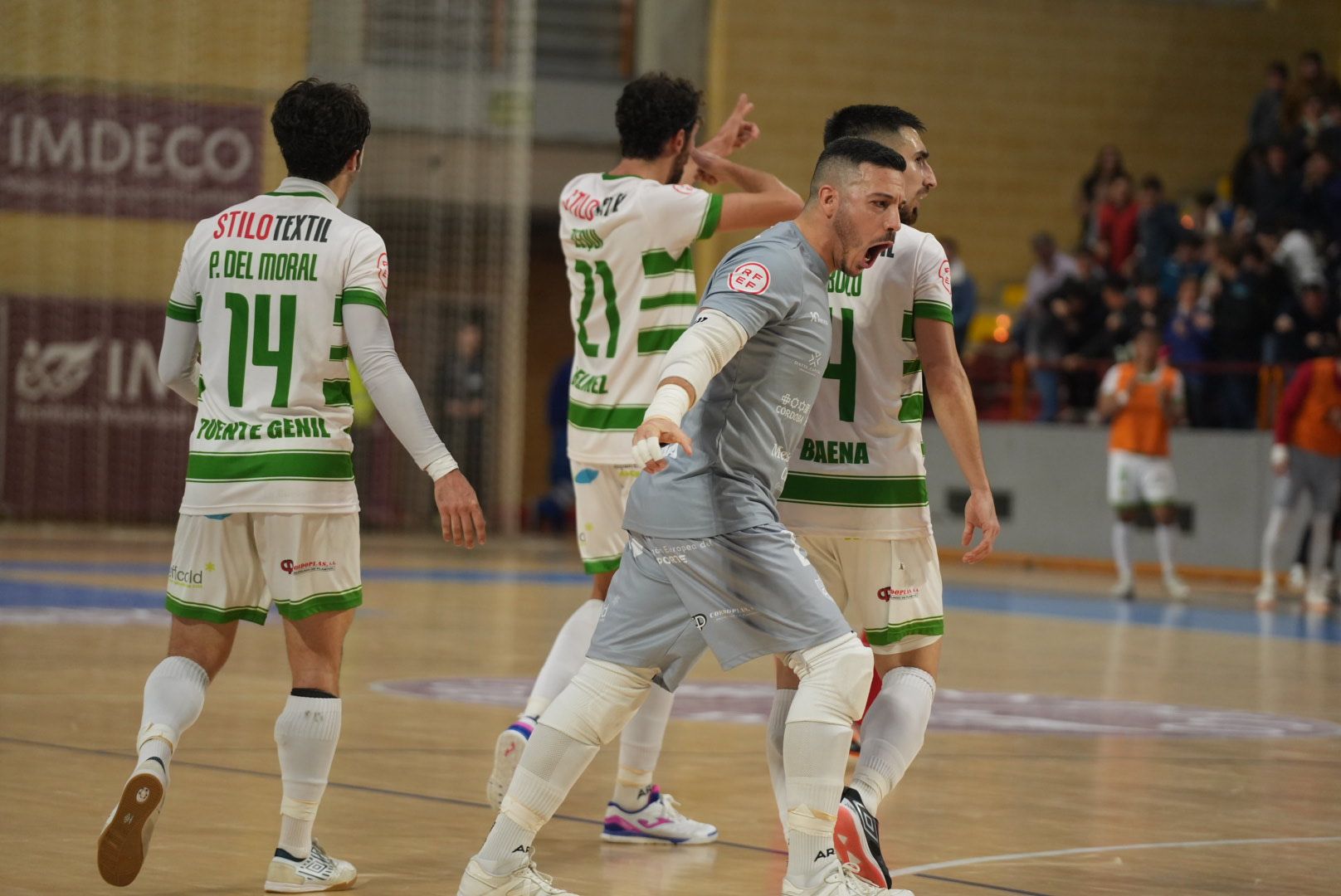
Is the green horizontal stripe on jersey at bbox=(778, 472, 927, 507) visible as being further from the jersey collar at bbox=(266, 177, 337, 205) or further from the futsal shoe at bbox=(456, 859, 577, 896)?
the jersey collar at bbox=(266, 177, 337, 205)

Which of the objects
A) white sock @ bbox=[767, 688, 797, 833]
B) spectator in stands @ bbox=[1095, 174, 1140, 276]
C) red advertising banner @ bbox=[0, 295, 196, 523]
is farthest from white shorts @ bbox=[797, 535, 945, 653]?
red advertising banner @ bbox=[0, 295, 196, 523]

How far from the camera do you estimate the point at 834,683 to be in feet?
15.1

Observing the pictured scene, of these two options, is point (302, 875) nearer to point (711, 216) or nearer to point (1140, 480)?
point (711, 216)

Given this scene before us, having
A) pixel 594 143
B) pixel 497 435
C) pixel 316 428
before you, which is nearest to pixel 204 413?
pixel 316 428

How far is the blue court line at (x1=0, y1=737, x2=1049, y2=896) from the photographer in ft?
17.9

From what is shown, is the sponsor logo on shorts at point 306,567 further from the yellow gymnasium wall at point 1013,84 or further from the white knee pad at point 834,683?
the yellow gymnasium wall at point 1013,84

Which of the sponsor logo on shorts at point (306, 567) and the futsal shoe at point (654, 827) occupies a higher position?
the sponsor logo on shorts at point (306, 567)

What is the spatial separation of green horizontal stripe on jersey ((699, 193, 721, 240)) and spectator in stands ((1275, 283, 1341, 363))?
13154 millimetres

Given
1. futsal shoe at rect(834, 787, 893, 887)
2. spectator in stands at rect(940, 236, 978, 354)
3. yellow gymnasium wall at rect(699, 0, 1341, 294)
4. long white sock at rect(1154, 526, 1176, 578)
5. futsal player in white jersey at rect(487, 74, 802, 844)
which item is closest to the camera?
futsal shoe at rect(834, 787, 893, 887)

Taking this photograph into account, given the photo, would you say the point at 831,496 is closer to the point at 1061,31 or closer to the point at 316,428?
Answer: the point at 316,428

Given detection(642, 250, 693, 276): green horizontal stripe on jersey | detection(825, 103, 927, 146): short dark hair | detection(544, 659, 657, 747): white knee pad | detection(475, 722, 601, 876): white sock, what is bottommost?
detection(475, 722, 601, 876): white sock

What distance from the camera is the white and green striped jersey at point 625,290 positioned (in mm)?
6223

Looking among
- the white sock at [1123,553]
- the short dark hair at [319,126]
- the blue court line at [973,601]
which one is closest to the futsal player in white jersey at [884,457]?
the short dark hair at [319,126]

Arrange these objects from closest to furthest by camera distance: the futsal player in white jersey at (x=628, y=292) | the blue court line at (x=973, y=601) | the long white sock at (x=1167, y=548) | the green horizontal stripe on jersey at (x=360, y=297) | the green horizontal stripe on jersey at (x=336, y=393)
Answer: the green horizontal stripe on jersey at (x=360, y=297) → the green horizontal stripe on jersey at (x=336, y=393) → the futsal player in white jersey at (x=628, y=292) → the blue court line at (x=973, y=601) → the long white sock at (x=1167, y=548)
